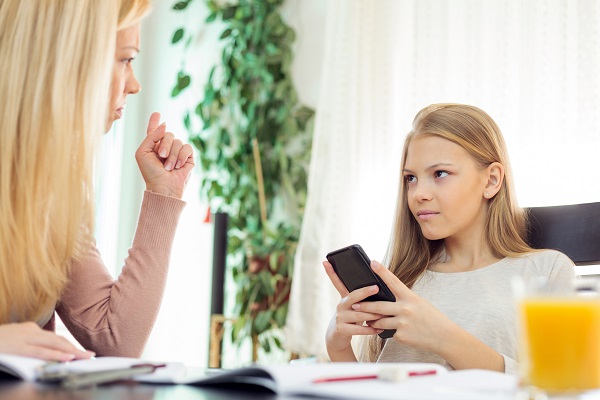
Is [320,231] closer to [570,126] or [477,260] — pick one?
[570,126]

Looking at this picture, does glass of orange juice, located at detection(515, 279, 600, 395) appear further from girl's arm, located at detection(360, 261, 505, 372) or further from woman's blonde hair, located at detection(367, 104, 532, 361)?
woman's blonde hair, located at detection(367, 104, 532, 361)

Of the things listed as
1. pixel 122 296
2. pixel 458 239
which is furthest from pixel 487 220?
pixel 122 296

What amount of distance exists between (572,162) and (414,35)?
29.9 inches

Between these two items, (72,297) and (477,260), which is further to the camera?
(477,260)

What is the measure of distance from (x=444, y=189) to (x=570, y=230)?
26cm

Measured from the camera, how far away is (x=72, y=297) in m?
1.17

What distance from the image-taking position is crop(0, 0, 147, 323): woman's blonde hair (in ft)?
3.26

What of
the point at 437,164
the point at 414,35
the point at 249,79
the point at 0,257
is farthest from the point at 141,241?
the point at 249,79

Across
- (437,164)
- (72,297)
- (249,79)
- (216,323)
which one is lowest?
(216,323)

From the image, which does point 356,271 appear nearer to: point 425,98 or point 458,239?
point 458,239

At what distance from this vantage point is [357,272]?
50.4 inches

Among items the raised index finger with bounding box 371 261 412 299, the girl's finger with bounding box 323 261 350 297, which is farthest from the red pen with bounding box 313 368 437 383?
the girl's finger with bounding box 323 261 350 297

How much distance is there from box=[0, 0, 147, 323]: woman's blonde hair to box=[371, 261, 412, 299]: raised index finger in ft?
1.51

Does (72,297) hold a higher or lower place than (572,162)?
lower
